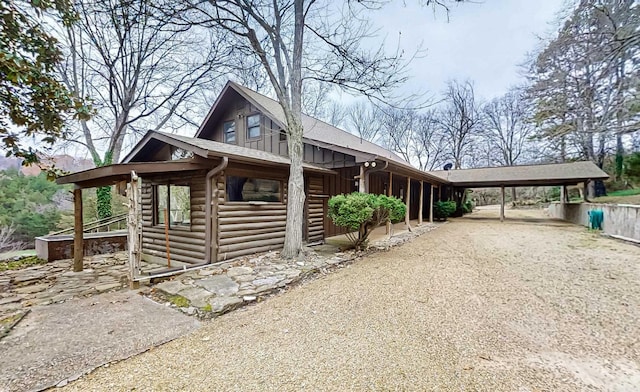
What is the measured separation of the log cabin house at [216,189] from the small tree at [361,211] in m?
1.00

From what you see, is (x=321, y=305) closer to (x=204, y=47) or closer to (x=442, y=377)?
(x=442, y=377)

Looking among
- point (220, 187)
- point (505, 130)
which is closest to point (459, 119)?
point (505, 130)

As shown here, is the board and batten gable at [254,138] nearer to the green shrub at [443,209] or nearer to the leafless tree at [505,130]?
the green shrub at [443,209]

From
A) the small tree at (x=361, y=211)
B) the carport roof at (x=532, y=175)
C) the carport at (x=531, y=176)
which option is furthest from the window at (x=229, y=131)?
the carport roof at (x=532, y=175)

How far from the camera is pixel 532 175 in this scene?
15.8m

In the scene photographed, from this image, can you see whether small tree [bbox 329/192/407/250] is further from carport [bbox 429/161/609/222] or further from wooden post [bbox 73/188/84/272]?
carport [bbox 429/161/609/222]

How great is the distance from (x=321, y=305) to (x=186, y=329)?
173cm

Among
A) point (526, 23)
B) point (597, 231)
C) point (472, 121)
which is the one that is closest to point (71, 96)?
point (597, 231)

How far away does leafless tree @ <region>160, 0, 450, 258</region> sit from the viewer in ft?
21.3

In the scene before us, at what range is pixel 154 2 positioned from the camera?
5.64m

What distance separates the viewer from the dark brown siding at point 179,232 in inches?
250

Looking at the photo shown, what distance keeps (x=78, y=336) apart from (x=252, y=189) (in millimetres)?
4623

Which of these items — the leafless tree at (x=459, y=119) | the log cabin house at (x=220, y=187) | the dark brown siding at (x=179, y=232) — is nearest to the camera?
the log cabin house at (x=220, y=187)

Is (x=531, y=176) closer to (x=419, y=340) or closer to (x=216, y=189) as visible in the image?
(x=419, y=340)
